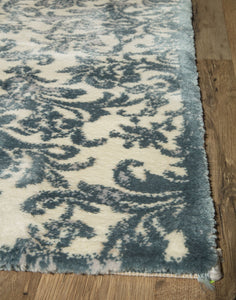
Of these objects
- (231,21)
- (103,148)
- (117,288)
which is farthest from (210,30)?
(117,288)

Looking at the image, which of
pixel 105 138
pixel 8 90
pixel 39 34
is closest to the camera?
pixel 105 138

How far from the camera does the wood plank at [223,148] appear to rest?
799 millimetres

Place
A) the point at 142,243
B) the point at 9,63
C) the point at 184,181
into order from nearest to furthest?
the point at 142,243 < the point at 184,181 < the point at 9,63

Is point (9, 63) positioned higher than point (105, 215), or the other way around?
point (9, 63)

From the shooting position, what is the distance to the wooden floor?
75 cm

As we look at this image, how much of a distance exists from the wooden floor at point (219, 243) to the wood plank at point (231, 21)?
3 cm

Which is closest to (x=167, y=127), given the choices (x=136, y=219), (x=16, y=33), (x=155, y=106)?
(x=155, y=106)

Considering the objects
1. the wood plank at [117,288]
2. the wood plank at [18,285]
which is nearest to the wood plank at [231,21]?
the wood plank at [117,288]

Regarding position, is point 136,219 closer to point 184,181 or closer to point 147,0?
point 184,181

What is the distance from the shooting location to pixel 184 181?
3.03ft

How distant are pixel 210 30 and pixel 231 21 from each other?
16 cm

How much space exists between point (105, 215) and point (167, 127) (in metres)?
0.38

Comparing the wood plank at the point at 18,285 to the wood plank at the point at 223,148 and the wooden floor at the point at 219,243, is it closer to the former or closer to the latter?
the wooden floor at the point at 219,243

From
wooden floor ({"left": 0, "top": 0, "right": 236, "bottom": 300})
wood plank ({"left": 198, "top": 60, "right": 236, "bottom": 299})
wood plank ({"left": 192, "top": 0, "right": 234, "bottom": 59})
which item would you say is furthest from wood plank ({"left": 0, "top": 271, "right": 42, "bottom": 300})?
wood plank ({"left": 192, "top": 0, "right": 234, "bottom": 59})
